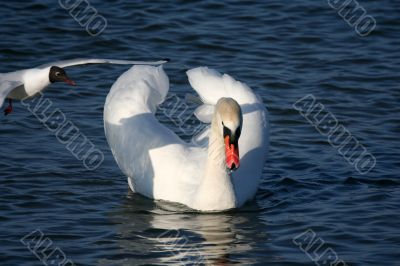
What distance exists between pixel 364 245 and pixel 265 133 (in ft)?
6.56

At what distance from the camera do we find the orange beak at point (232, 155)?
369 inches

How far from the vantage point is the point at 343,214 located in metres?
10.0

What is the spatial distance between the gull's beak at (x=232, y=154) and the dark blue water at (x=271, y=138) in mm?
600

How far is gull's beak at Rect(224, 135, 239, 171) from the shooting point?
9375 mm

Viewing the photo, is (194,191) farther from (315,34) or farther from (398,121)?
(315,34)

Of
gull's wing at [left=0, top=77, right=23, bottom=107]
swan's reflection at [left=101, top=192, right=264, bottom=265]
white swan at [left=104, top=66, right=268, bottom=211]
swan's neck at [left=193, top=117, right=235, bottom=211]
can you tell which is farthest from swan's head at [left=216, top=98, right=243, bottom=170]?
gull's wing at [left=0, top=77, right=23, bottom=107]

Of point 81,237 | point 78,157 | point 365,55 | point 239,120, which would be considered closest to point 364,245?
point 239,120

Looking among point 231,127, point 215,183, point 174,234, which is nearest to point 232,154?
point 231,127

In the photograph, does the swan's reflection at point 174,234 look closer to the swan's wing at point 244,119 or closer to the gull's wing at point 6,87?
the swan's wing at point 244,119

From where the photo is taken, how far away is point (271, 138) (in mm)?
12414

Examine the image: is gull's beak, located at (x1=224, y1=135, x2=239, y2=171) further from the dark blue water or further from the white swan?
the dark blue water

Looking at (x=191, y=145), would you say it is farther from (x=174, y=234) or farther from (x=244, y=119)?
(x=174, y=234)

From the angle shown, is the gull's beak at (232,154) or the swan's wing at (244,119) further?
the swan's wing at (244,119)

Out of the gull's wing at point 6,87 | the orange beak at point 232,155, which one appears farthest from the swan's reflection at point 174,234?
the gull's wing at point 6,87
